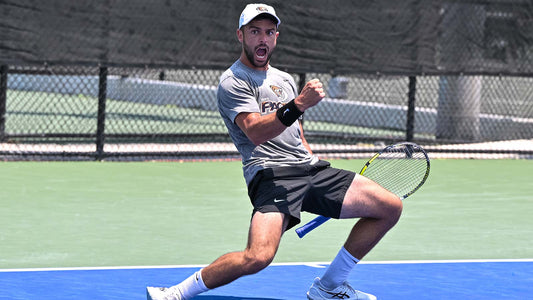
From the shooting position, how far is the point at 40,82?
2406 centimetres

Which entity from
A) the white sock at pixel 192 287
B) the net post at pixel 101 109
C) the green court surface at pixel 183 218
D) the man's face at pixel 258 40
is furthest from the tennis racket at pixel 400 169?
the net post at pixel 101 109

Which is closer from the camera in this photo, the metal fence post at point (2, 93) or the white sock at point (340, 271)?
the white sock at point (340, 271)

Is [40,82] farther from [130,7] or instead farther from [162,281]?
[162,281]

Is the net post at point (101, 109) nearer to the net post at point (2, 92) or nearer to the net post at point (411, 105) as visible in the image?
the net post at point (2, 92)

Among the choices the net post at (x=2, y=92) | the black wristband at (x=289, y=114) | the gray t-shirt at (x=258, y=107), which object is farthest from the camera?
the net post at (x=2, y=92)

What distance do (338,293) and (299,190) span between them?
1.99 feet

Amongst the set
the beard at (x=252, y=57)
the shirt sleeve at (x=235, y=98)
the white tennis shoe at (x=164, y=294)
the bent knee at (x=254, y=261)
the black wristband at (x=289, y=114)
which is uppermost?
the beard at (x=252, y=57)

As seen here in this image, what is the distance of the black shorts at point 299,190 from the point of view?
17.7ft

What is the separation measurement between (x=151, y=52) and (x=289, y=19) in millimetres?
1570

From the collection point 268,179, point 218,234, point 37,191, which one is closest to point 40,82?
point 37,191

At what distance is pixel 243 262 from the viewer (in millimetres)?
5121

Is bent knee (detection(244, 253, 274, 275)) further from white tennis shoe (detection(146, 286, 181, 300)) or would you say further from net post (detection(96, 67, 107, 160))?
net post (detection(96, 67, 107, 160))

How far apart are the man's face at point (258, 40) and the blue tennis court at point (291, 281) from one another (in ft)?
4.23

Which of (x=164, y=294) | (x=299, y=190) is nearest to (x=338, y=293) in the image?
(x=299, y=190)
